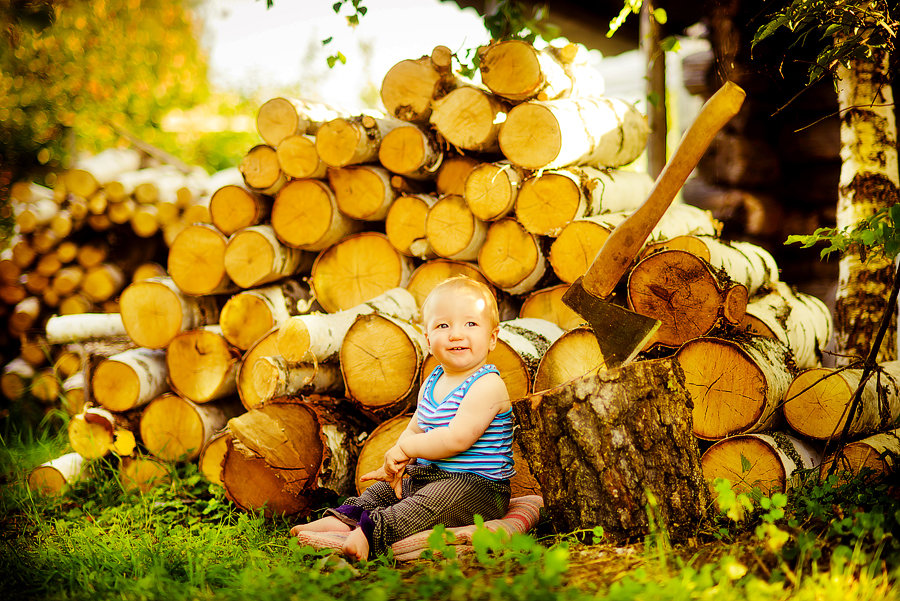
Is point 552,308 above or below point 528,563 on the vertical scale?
above

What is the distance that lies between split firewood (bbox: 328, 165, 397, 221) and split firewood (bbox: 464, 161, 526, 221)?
51 centimetres


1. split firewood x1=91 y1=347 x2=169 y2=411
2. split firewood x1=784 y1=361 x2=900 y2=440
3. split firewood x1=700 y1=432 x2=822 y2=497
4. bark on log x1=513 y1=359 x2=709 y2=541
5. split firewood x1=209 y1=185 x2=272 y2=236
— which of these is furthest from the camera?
split firewood x1=209 y1=185 x2=272 y2=236

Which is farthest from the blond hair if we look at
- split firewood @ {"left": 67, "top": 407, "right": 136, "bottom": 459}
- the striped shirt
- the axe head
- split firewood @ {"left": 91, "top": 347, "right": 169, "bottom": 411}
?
split firewood @ {"left": 67, "top": 407, "right": 136, "bottom": 459}

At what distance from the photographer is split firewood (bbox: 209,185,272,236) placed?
3676mm

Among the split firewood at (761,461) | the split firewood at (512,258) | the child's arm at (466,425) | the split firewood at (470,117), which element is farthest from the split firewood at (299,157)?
the split firewood at (761,461)

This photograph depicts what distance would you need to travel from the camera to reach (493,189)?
3211 millimetres

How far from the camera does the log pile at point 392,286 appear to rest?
2.66m

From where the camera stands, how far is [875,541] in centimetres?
185

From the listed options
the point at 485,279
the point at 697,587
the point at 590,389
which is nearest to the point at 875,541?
the point at 697,587

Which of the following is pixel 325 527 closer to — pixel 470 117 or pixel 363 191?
pixel 363 191

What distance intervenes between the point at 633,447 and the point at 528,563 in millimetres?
501

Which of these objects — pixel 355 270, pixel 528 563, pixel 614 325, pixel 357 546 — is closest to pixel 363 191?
pixel 355 270

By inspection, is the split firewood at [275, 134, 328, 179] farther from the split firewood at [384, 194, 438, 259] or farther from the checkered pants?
the checkered pants

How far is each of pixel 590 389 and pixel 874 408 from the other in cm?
130
